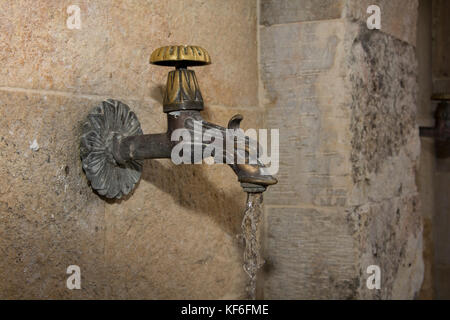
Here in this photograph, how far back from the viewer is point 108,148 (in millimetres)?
949

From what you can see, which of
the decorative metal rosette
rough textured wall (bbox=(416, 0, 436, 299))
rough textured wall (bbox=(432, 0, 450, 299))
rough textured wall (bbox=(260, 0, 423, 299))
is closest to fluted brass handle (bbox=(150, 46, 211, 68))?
the decorative metal rosette

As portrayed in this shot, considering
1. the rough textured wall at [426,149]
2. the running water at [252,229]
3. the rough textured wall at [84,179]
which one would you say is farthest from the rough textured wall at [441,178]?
the running water at [252,229]

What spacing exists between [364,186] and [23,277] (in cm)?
79

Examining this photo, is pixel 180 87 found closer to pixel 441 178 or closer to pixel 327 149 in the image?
pixel 327 149

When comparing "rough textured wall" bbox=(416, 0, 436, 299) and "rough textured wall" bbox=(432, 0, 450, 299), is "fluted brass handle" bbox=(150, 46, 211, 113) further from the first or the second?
"rough textured wall" bbox=(432, 0, 450, 299)

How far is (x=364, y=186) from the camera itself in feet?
4.42

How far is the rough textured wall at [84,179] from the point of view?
2.70 ft

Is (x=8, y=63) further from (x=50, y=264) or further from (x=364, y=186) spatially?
(x=364, y=186)

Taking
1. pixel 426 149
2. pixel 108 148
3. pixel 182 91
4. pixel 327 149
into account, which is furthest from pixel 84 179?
pixel 426 149

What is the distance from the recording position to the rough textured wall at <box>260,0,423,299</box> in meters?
1.30

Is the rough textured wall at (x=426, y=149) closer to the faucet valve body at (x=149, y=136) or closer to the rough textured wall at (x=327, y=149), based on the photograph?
the rough textured wall at (x=327, y=149)

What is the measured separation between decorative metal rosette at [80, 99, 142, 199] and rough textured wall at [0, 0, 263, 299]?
2cm

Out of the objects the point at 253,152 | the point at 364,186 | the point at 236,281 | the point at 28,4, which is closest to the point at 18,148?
the point at 28,4

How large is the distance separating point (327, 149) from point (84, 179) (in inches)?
23.1
